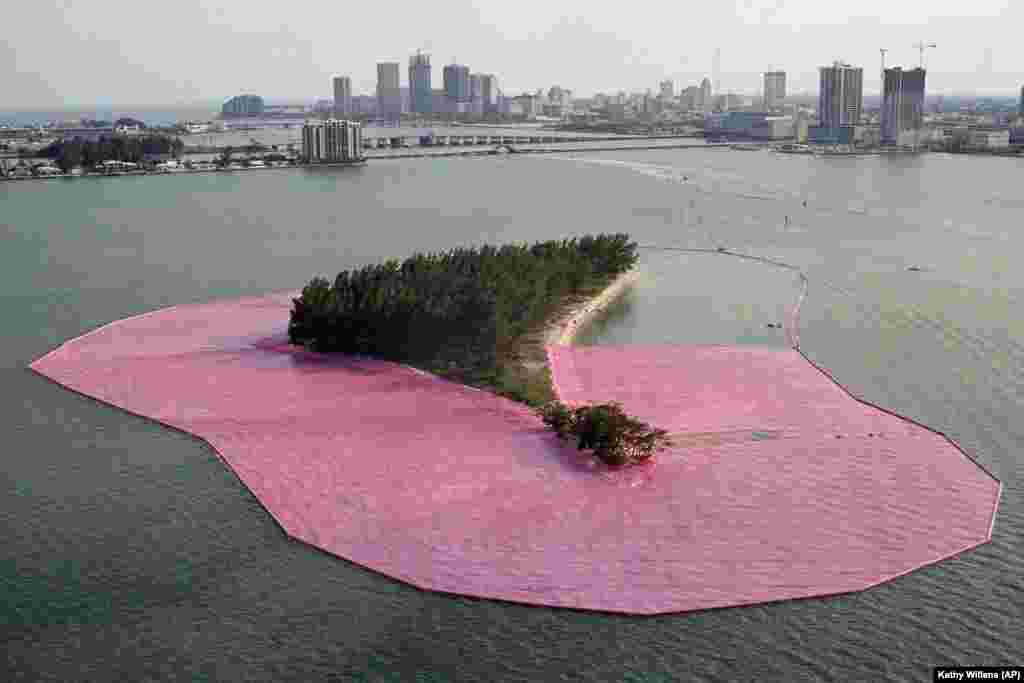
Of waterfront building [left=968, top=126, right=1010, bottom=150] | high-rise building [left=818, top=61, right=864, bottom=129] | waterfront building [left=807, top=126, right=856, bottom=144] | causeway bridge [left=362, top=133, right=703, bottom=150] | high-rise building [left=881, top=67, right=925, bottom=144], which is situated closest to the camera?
waterfront building [left=968, top=126, right=1010, bottom=150]

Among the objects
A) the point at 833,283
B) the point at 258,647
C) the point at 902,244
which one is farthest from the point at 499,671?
the point at 902,244

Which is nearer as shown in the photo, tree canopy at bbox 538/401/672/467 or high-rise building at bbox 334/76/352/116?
tree canopy at bbox 538/401/672/467

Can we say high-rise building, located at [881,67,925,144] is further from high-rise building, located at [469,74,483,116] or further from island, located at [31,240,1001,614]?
high-rise building, located at [469,74,483,116]

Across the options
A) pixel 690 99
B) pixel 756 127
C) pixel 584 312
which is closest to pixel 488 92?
pixel 690 99

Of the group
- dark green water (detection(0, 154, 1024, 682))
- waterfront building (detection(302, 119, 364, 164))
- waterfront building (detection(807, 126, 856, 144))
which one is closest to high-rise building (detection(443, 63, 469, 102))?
waterfront building (detection(807, 126, 856, 144))

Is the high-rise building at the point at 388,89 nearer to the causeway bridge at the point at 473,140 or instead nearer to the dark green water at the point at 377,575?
the causeway bridge at the point at 473,140

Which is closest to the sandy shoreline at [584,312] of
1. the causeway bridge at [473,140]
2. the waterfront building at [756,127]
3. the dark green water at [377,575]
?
the dark green water at [377,575]
